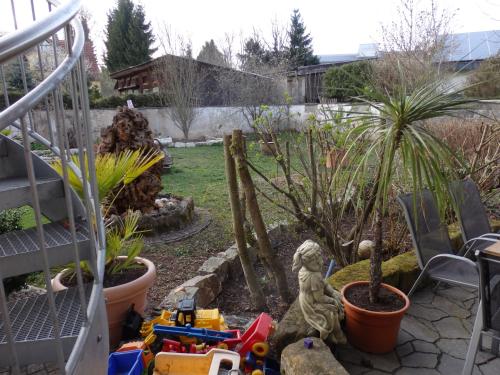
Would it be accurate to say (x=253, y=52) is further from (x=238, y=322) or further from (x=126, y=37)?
(x=238, y=322)

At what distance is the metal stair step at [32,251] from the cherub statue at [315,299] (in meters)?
1.17

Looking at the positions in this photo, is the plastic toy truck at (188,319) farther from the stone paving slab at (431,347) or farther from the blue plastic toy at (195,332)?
the stone paving slab at (431,347)

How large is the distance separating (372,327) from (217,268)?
159 centimetres

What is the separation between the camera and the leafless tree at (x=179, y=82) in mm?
13102

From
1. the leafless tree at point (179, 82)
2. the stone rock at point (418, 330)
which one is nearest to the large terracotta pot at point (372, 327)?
the stone rock at point (418, 330)

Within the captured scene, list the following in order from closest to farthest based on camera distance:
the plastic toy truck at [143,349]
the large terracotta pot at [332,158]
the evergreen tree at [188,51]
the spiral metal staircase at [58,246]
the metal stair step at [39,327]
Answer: the spiral metal staircase at [58,246] < the metal stair step at [39,327] < the plastic toy truck at [143,349] < the large terracotta pot at [332,158] < the evergreen tree at [188,51]

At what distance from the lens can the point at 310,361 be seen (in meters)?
1.75

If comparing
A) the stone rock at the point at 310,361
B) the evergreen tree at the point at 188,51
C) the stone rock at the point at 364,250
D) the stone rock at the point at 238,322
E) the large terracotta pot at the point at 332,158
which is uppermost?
the evergreen tree at the point at 188,51

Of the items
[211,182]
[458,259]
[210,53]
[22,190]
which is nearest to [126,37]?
[210,53]

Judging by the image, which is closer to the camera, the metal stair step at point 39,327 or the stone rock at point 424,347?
the metal stair step at point 39,327

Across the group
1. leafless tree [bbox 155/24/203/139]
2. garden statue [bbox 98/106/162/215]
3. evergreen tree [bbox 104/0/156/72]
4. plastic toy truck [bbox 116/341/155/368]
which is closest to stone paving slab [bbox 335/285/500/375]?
plastic toy truck [bbox 116/341/155/368]

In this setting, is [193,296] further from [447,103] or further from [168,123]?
[168,123]

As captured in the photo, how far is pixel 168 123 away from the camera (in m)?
14.5

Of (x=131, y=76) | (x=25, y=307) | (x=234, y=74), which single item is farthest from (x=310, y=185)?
(x=131, y=76)
